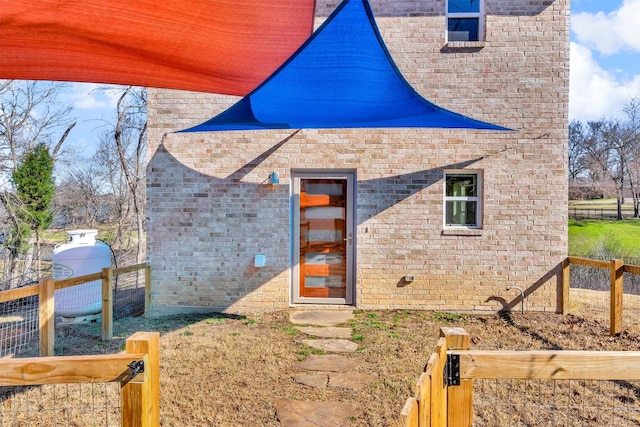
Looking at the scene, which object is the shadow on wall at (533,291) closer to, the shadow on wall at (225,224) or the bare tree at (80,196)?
the shadow on wall at (225,224)

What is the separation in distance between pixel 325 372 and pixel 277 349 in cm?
78

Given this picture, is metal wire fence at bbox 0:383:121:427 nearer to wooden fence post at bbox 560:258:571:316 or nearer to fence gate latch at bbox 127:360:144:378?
fence gate latch at bbox 127:360:144:378

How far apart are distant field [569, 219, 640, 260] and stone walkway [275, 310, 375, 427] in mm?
11967

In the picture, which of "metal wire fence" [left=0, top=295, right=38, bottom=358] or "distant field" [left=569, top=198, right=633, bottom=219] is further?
"distant field" [left=569, top=198, right=633, bottom=219]

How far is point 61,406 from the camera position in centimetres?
316

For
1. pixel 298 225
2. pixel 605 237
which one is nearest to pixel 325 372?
pixel 298 225

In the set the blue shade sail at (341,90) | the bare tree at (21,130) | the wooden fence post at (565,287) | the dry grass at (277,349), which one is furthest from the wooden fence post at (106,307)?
the bare tree at (21,130)

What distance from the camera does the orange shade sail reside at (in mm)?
3328

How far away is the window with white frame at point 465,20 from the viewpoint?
5789 mm

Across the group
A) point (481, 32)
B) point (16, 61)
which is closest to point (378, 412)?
point (16, 61)

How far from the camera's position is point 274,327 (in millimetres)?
5141

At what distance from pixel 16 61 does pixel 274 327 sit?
3917mm

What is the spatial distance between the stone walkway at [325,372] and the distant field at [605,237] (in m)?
12.0

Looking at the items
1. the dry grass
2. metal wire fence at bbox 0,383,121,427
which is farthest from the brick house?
metal wire fence at bbox 0,383,121,427
